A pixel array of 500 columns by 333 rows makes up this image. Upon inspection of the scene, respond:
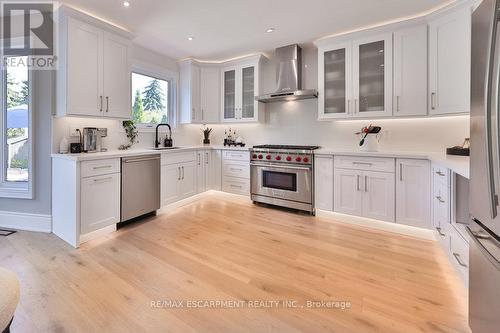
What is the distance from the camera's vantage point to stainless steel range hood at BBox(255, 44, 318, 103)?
379 cm

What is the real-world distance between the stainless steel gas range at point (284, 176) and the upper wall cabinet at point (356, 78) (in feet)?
2.39

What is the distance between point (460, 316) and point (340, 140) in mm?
2641

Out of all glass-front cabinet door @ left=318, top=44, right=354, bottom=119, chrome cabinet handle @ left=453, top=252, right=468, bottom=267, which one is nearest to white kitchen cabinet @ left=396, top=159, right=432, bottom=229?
chrome cabinet handle @ left=453, top=252, right=468, bottom=267

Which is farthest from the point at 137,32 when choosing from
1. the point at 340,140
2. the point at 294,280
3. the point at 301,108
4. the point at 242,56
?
the point at 294,280

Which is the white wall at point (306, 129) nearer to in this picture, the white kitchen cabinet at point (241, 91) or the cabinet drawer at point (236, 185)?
the white kitchen cabinet at point (241, 91)

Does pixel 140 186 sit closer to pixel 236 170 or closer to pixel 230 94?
pixel 236 170

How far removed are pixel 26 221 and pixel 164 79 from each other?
2899 millimetres

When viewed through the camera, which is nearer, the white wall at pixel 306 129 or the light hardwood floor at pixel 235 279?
the light hardwood floor at pixel 235 279

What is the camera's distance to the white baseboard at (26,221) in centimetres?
284

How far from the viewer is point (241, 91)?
4.35 meters

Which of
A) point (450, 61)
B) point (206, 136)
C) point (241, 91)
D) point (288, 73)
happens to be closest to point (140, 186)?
point (206, 136)

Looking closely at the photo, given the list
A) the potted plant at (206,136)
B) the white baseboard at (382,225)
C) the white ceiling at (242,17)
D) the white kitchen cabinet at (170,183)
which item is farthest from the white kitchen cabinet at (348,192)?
the potted plant at (206,136)

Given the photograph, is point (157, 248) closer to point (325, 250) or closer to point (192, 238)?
point (192, 238)

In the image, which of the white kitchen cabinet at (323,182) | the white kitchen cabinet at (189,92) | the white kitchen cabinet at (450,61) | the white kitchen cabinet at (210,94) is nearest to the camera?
the white kitchen cabinet at (450,61)
